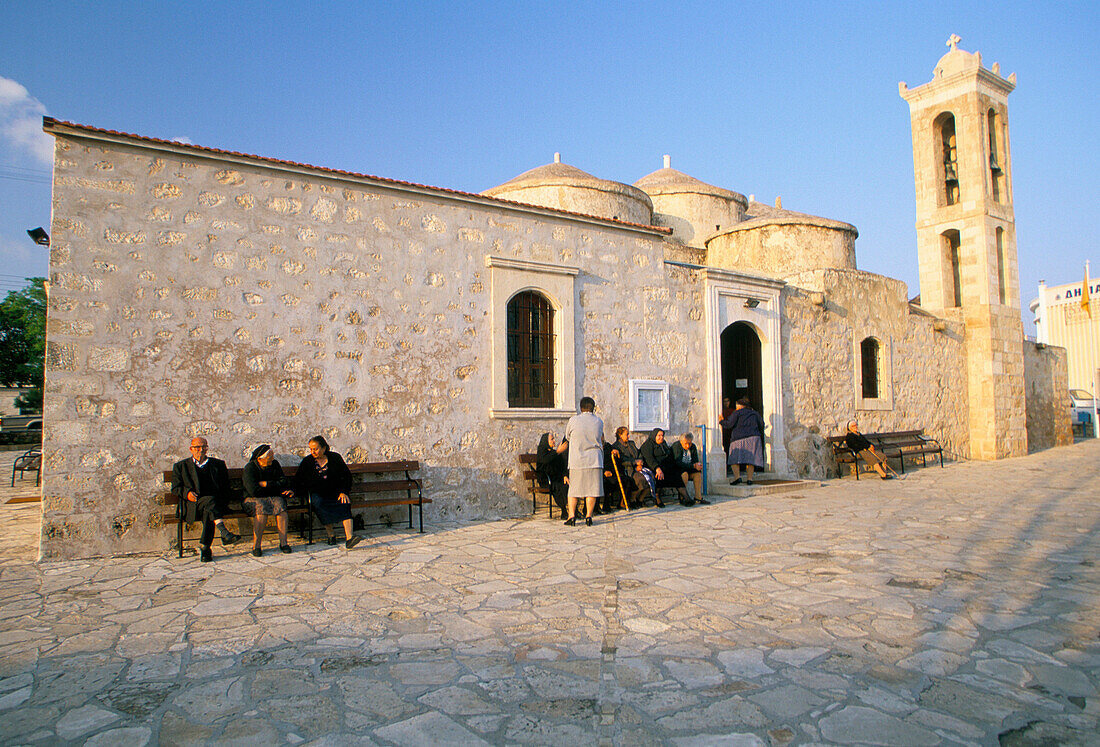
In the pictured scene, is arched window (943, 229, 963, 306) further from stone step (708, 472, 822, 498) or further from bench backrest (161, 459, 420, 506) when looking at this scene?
bench backrest (161, 459, 420, 506)

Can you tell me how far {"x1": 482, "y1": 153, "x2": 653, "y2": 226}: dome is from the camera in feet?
48.5

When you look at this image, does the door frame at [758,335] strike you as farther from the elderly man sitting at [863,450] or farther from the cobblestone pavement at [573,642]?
the cobblestone pavement at [573,642]

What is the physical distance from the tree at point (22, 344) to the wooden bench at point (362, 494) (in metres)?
31.9

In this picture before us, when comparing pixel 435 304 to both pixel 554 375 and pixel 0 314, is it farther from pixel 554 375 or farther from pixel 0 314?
pixel 0 314

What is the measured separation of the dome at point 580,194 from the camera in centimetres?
1478

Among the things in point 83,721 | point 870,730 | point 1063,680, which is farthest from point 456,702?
point 1063,680

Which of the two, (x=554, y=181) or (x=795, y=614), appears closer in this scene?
(x=795, y=614)

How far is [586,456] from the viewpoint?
26.0 feet

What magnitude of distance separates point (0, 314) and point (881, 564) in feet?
131

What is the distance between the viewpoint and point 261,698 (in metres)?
3.25

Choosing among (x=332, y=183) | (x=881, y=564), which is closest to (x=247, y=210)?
(x=332, y=183)

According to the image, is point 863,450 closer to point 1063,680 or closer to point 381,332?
point 381,332

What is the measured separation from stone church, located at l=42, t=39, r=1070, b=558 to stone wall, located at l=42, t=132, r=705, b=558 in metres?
0.02

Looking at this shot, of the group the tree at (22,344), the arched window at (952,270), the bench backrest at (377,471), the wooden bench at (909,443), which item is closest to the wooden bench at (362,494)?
the bench backrest at (377,471)
